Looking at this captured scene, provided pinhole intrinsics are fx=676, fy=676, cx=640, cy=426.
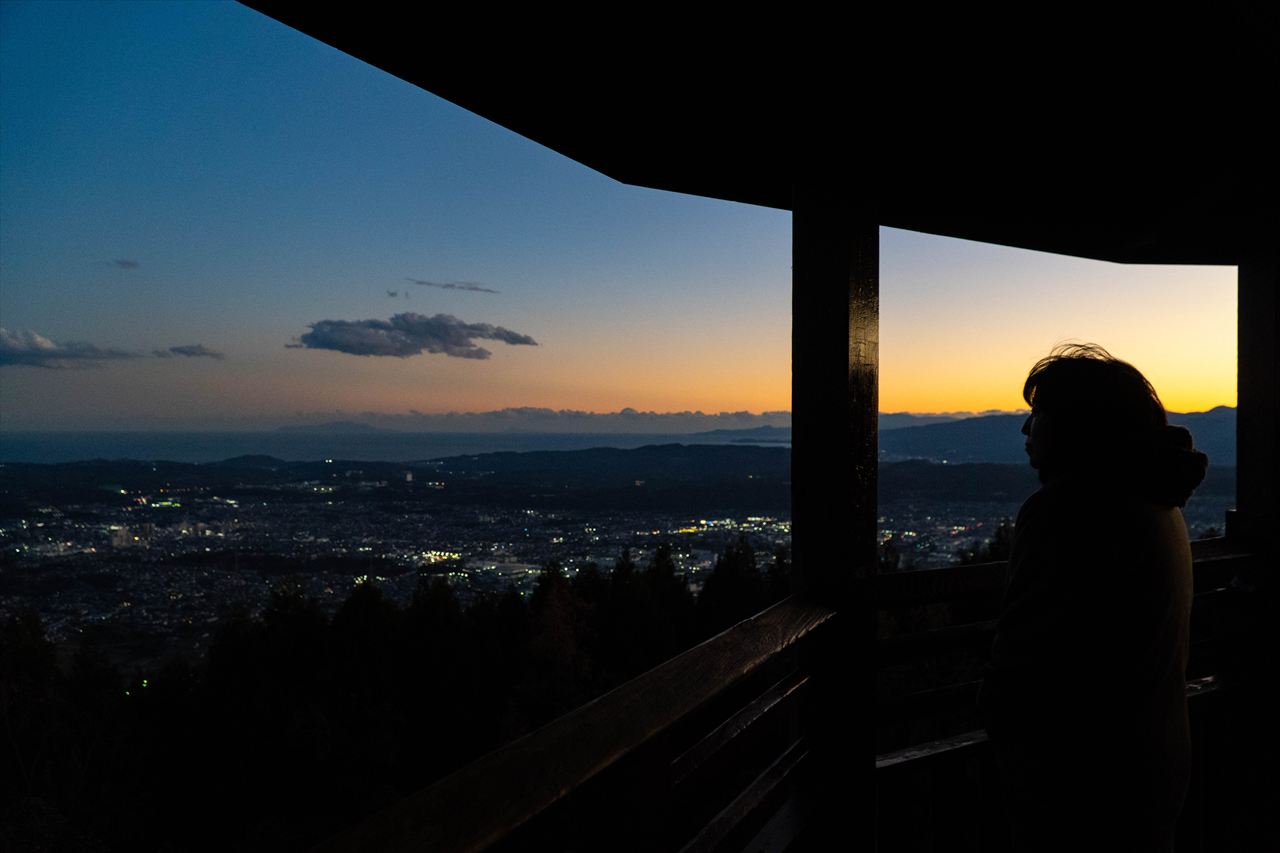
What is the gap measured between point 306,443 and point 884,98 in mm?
67010

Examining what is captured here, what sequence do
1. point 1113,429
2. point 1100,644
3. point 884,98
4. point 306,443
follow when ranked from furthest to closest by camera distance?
1. point 306,443
2. point 884,98
3. point 1113,429
4. point 1100,644

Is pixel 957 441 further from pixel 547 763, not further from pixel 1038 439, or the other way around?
pixel 547 763

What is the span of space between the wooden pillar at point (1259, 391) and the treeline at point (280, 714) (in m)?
20.7

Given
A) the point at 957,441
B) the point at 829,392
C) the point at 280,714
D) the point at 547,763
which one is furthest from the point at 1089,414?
the point at 957,441

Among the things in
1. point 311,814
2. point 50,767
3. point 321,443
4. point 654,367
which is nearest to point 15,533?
point 50,767

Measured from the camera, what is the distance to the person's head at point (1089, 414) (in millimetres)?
1231

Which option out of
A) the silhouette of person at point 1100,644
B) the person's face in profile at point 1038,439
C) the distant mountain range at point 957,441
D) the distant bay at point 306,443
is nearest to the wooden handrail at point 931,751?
the silhouette of person at point 1100,644

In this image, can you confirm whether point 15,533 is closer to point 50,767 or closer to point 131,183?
point 50,767

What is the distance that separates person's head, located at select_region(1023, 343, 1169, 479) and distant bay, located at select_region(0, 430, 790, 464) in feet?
143

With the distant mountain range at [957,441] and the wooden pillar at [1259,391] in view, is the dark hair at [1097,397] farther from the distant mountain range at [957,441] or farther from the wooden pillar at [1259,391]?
the distant mountain range at [957,441]

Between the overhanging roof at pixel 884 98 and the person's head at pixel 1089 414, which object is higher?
the overhanging roof at pixel 884 98

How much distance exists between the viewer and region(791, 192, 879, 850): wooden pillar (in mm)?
1806

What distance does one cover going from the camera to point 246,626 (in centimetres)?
2331

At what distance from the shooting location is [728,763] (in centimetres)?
136
